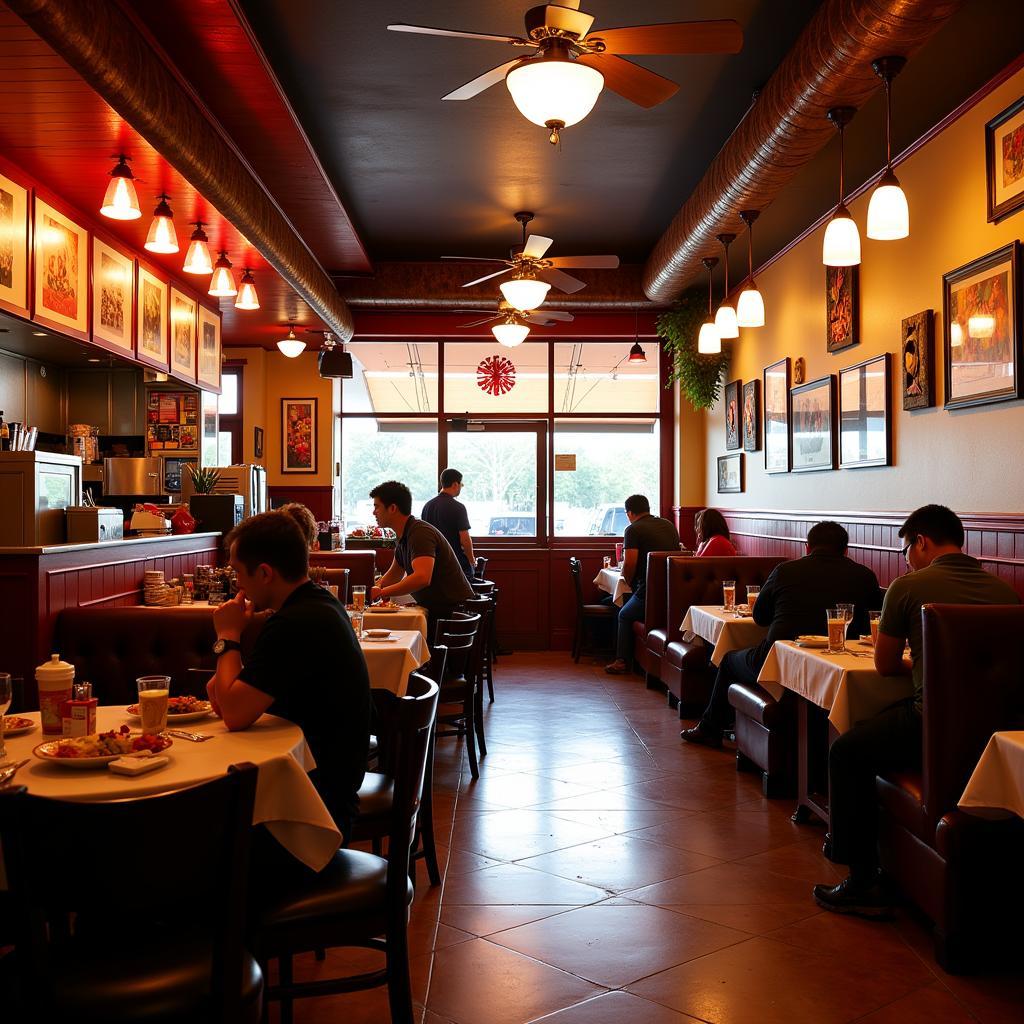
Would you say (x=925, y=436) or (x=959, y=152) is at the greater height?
(x=959, y=152)

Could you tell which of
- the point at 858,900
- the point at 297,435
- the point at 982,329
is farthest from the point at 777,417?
the point at 858,900

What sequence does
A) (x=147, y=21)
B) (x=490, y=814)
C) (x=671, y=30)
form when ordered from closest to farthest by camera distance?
(x=671, y=30), (x=147, y=21), (x=490, y=814)

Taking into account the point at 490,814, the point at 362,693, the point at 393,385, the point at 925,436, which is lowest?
the point at 490,814

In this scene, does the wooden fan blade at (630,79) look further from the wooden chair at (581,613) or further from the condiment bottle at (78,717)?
the wooden chair at (581,613)

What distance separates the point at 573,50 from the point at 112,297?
14.1 ft

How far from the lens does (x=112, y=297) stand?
6.96 metres

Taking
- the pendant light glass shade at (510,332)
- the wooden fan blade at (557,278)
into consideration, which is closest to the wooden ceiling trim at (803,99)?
the wooden fan blade at (557,278)

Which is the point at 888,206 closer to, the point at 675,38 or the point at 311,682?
the point at 675,38

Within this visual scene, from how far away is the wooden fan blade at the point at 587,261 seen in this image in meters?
7.05

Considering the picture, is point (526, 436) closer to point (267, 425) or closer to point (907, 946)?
point (267, 425)

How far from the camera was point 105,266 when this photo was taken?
6848 mm

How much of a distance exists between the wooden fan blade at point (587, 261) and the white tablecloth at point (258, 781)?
16.6ft

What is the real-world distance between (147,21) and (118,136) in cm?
62

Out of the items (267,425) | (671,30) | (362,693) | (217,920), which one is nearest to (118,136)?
(671,30)
